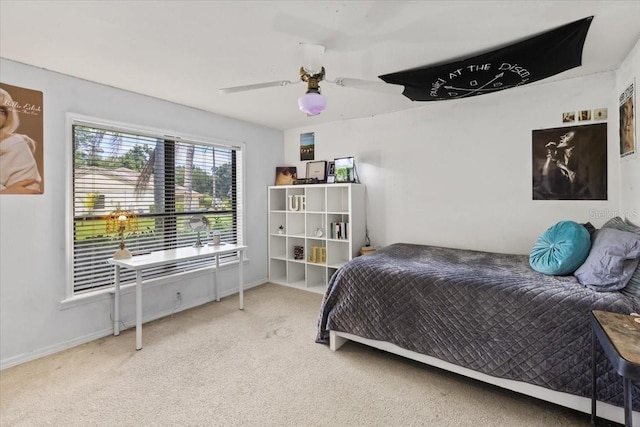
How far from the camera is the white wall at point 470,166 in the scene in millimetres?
2686

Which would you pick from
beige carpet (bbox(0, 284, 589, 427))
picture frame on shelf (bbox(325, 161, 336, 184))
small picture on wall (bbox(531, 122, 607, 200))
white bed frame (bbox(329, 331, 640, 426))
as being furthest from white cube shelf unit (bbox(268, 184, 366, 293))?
small picture on wall (bbox(531, 122, 607, 200))

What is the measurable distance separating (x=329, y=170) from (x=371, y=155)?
2.04 ft

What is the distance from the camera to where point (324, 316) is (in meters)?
2.48

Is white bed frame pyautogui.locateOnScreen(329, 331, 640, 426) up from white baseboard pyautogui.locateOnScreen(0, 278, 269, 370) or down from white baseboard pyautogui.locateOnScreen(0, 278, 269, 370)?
up

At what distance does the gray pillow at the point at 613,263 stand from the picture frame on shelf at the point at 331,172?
2769mm

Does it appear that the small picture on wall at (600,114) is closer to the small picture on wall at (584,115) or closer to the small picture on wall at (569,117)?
the small picture on wall at (584,115)

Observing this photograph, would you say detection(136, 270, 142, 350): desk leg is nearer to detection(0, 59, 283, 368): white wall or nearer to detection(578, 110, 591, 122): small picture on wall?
detection(0, 59, 283, 368): white wall

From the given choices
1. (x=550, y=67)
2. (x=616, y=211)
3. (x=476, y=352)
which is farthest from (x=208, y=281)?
(x=616, y=211)

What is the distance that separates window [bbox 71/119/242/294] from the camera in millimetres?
2676

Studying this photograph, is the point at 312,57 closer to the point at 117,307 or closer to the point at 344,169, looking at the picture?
the point at 344,169

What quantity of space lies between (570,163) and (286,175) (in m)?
3.32

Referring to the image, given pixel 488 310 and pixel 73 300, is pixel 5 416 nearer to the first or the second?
pixel 73 300

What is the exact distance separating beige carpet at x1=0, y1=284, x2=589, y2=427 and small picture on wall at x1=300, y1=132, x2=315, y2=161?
103 inches

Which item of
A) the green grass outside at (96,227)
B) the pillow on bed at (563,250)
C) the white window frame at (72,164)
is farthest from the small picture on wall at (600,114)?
the green grass outside at (96,227)
